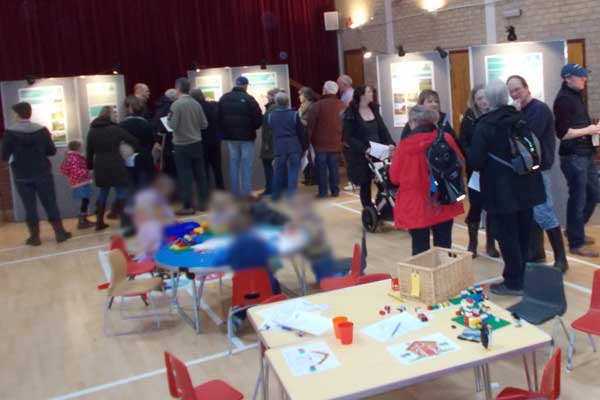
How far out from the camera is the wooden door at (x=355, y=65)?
39.3ft

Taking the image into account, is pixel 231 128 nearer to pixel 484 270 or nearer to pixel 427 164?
pixel 427 164

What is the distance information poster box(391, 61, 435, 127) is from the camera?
25.1ft

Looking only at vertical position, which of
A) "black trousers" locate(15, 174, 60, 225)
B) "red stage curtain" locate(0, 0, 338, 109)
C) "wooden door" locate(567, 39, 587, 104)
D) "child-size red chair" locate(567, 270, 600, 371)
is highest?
"red stage curtain" locate(0, 0, 338, 109)

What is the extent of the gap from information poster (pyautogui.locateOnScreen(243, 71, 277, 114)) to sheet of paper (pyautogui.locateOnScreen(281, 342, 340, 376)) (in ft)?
25.2

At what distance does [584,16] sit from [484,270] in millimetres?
3440

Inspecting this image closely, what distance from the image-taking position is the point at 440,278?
3303 mm

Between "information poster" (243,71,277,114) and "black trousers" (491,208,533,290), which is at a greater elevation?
"information poster" (243,71,277,114)

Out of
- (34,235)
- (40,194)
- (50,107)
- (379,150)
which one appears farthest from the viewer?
(50,107)

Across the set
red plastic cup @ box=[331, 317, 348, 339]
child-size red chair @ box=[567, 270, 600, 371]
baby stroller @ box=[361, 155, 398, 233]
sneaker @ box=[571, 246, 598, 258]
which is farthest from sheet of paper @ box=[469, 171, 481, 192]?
red plastic cup @ box=[331, 317, 348, 339]

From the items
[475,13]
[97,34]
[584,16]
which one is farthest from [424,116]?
[97,34]

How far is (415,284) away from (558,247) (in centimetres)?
226

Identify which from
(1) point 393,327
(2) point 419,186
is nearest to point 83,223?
(2) point 419,186

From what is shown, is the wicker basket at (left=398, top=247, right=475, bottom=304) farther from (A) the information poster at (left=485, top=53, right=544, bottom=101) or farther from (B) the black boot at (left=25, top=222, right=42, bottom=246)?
(B) the black boot at (left=25, top=222, right=42, bottom=246)

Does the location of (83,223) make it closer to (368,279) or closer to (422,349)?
(368,279)
